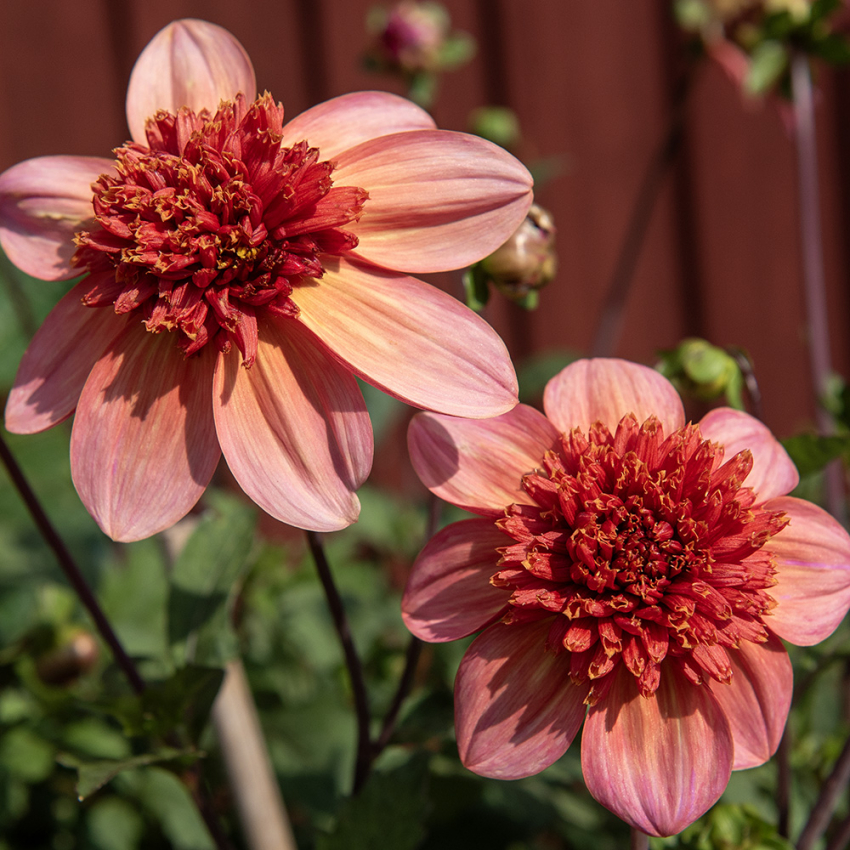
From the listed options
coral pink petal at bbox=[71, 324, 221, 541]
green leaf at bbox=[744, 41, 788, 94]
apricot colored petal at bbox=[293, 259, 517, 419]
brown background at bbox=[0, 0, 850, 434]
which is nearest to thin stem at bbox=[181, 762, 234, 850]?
coral pink petal at bbox=[71, 324, 221, 541]

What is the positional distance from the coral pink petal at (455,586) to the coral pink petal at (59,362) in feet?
0.75

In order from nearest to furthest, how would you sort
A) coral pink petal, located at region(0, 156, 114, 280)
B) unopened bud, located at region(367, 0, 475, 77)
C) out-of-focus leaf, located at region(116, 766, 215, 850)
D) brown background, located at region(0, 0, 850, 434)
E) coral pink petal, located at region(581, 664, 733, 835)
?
1. coral pink petal, located at region(581, 664, 733, 835)
2. coral pink petal, located at region(0, 156, 114, 280)
3. out-of-focus leaf, located at region(116, 766, 215, 850)
4. unopened bud, located at region(367, 0, 475, 77)
5. brown background, located at region(0, 0, 850, 434)

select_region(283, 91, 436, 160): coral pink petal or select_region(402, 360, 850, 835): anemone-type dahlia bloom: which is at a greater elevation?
select_region(283, 91, 436, 160): coral pink petal

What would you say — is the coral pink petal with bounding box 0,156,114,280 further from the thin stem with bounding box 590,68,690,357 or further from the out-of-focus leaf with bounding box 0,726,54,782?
the thin stem with bounding box 590,68,690,357

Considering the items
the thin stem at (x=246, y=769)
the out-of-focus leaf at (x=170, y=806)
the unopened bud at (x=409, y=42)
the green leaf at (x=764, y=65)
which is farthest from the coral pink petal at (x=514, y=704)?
the unopened bud at (x=409, y=42)

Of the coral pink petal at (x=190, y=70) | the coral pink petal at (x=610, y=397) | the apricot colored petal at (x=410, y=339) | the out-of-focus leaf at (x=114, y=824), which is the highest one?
the coral pink petal at (x=190, y=70)

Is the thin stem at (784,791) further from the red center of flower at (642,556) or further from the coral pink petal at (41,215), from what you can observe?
the coral pink petal at (41,215)

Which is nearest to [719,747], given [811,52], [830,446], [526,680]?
[526,680]

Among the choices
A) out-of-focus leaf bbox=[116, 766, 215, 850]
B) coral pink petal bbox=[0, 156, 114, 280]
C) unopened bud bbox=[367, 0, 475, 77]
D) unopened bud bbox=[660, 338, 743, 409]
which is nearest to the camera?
coral pink petal bbox=[0, 156, 114, 280]

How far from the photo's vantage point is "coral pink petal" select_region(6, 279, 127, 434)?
1.55 ft

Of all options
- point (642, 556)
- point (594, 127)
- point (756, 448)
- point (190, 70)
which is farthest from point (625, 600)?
point (594, 127)

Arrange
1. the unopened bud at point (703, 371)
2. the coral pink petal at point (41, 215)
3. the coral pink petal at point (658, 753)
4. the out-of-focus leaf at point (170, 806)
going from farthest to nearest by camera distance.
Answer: the out-of-focus leaf at point (170, 806)
the unopened bud at point (703, 371)
the coral pink petal at point (41, 215)
the coral pink petal at point (658, 753)

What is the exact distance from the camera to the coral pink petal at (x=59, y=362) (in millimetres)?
473

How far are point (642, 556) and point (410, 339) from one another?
18cm
